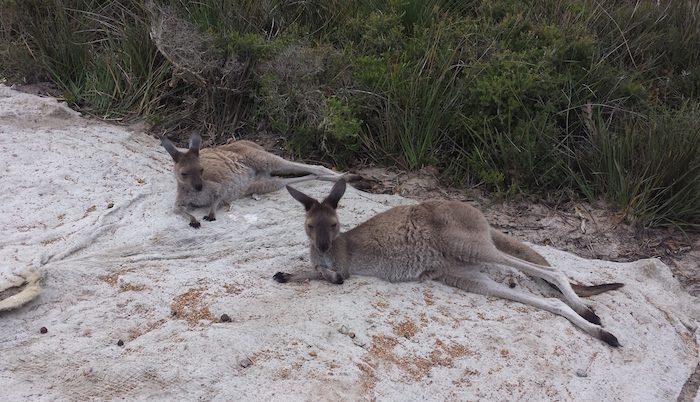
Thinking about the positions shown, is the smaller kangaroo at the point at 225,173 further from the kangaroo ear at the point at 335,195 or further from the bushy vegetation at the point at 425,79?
the kangaroo ear at the point at 335,195

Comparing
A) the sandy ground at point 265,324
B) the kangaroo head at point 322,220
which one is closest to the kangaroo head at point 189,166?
the sandy ground at point 265,324

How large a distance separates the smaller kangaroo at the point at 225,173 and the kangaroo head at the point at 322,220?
3.76 ft

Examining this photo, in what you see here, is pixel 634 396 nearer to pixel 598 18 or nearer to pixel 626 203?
pixel 626 203

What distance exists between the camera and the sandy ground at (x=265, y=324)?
3.20 m

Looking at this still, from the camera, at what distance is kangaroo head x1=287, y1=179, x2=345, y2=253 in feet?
13.8

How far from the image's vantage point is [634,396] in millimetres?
3344

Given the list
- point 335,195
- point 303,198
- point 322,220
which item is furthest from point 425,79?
point 322,220

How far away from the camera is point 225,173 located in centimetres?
564

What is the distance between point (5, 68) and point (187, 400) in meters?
6.30

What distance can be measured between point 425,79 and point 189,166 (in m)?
2.59

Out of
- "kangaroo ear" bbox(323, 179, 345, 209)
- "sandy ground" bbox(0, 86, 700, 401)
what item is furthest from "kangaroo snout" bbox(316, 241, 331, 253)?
"kangaroo ear" bbox(323, 179, 345, 209)

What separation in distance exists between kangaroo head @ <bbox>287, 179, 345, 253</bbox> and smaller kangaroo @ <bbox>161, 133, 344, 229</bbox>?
115cm

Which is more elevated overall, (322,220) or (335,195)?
(335,195)

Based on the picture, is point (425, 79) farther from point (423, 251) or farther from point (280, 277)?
point (280, 277)
